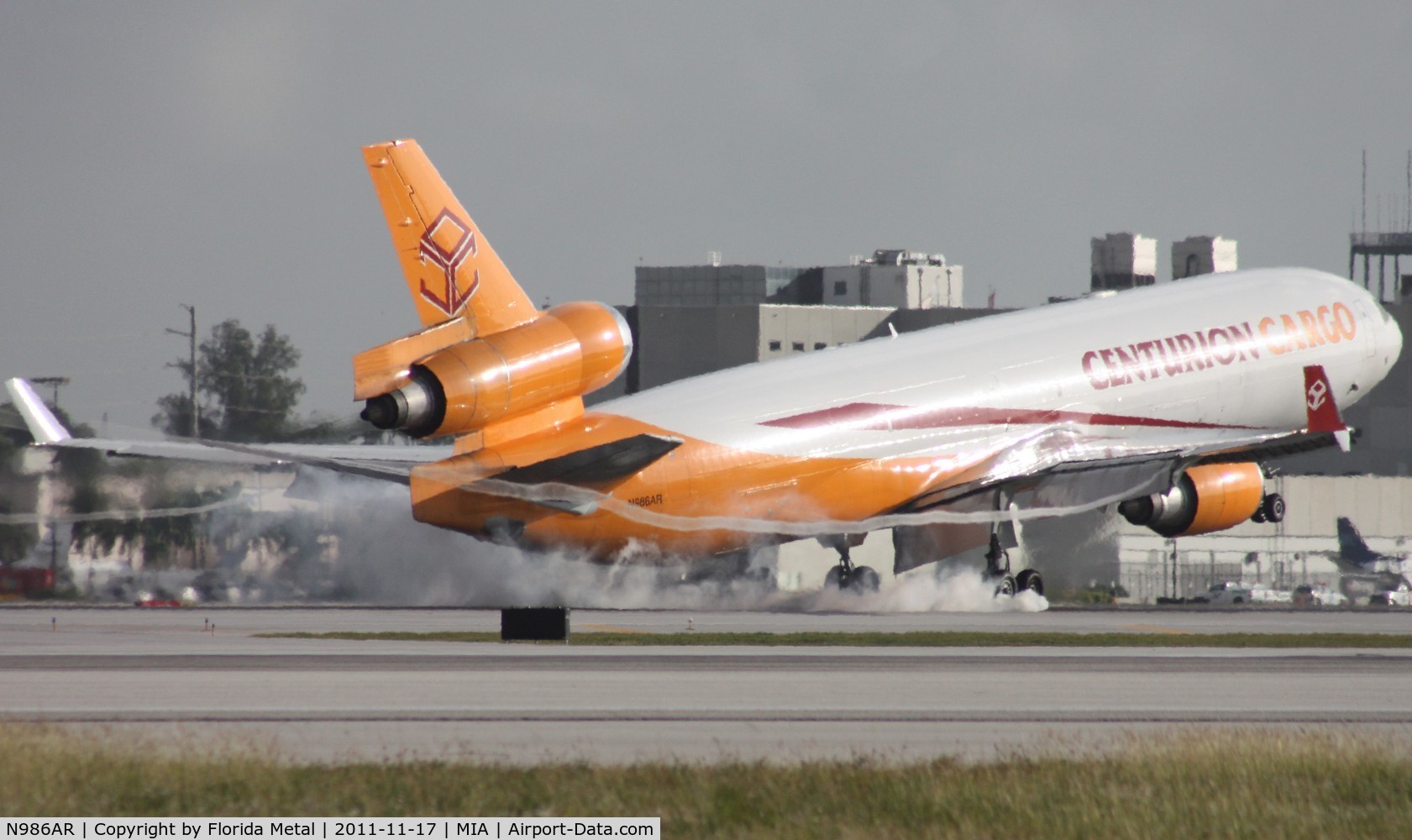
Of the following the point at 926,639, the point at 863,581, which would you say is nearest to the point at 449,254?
the point at 926,639

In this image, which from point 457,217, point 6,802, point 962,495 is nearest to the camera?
point 6,802

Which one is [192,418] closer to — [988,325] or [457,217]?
[457,217]

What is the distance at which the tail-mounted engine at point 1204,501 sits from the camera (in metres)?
50.4

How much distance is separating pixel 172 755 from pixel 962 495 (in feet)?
109

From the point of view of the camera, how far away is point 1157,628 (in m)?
47.8

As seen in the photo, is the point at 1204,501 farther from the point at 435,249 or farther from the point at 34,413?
the point at 34,413

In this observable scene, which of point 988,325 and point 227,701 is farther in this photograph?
point 988,325

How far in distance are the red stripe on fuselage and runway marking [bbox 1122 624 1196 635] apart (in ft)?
19.8

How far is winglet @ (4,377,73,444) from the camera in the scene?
3909cm

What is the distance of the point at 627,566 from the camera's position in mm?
44281

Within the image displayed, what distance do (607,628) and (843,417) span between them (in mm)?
8268

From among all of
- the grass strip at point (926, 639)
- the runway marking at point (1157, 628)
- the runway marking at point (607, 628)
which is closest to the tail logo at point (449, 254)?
the grass strip at point (926, 639)

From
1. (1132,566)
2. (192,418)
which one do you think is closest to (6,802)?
(192,418)

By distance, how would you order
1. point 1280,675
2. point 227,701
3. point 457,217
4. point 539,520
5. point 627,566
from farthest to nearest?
point 627,566, point 539,520, point 457,217, point 1280,675, point 227,701
